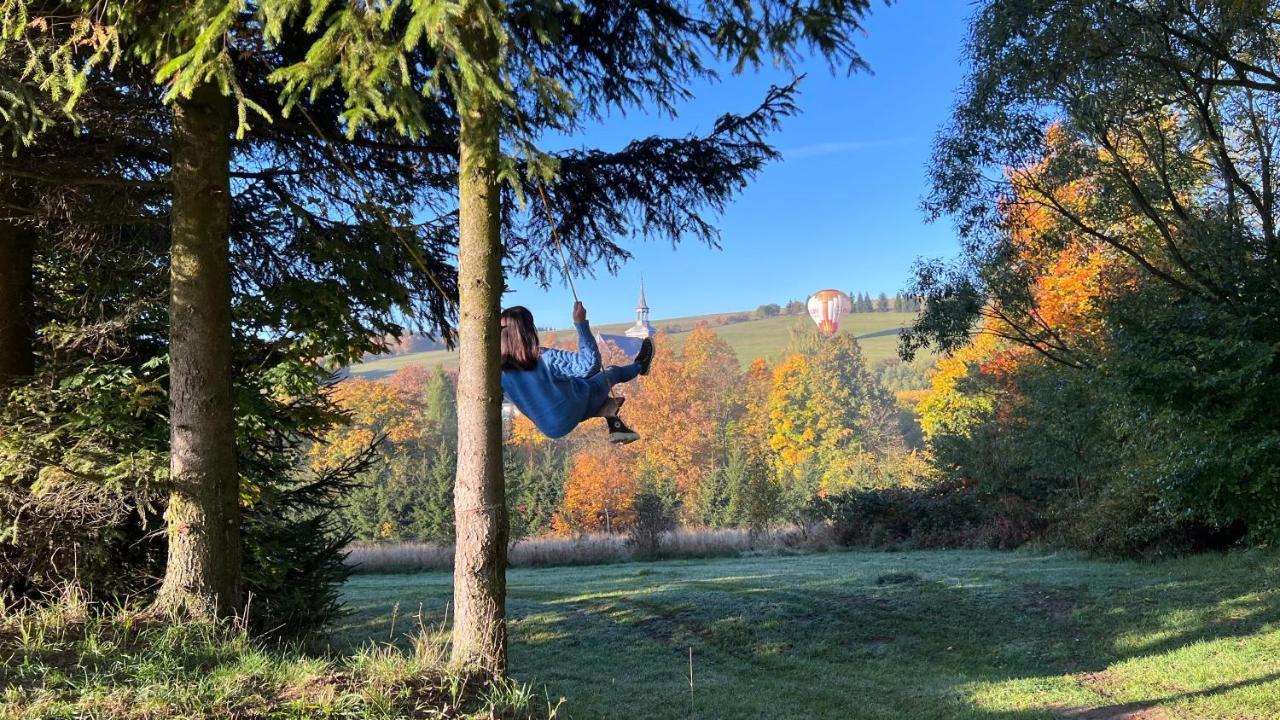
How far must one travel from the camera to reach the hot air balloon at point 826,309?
76.2 metres

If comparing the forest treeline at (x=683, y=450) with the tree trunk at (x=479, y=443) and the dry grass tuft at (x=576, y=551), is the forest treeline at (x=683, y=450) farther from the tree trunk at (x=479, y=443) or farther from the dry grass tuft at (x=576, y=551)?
the tree trunk at (x=479, y=443)

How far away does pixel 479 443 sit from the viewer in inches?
188

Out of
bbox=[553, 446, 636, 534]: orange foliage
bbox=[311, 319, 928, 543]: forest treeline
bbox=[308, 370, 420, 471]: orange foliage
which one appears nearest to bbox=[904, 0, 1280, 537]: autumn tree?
bbox=[311, 319, 928, 543]: forest treeline

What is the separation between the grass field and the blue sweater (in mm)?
79434

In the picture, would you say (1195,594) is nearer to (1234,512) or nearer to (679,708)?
(1234,512)

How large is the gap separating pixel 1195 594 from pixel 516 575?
12.2 meters

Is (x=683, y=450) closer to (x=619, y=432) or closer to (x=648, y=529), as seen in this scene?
(x=648, y=529)

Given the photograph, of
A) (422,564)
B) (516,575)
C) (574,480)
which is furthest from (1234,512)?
(574,480)

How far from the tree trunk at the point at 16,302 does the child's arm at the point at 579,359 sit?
4.16 metres

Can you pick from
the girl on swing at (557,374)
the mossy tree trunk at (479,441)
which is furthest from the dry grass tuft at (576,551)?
the mossy tree trunk at (479,441)

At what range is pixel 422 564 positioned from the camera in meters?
21.6

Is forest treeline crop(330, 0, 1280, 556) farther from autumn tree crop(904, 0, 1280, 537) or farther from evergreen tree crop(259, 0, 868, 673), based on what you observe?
evergreen tree crop(259, 0, 868, 673)

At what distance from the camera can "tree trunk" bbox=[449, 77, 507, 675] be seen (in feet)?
15.5

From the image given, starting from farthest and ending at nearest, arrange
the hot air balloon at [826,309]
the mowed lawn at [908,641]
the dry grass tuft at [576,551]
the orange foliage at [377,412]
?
1. the hot air balloon at [826,309]
2. the orange foliage at [377,412]
3. the dry grass tuft at [576,551]
4. the mowed lawn at [908,641]
